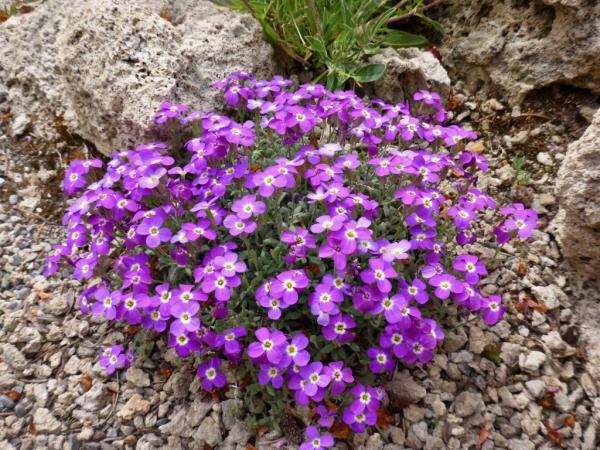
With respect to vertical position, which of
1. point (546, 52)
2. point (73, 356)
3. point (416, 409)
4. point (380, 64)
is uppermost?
point (546, 52)

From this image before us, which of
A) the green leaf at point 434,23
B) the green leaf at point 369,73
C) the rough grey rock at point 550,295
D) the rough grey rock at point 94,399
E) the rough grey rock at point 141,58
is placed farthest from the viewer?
the green leaf at point 434,23

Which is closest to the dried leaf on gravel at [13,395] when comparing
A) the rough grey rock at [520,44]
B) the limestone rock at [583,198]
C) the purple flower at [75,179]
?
the purple flower at [75,179]

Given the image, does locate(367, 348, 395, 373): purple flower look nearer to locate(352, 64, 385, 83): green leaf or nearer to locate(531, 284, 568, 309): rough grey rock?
locate(531, 284, 568, 309): rough grey rock

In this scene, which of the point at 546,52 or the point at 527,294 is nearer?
the point at 527,294

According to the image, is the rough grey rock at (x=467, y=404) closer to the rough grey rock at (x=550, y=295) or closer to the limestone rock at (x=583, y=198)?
the rough grey rock at (x=550, y=295)

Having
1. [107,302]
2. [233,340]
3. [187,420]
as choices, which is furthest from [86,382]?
[233,340]

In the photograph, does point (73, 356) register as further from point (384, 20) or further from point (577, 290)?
point (384, 20)

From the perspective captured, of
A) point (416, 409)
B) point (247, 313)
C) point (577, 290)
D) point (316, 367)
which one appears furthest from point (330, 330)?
point (577, 290)
